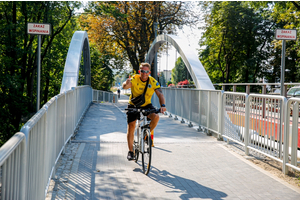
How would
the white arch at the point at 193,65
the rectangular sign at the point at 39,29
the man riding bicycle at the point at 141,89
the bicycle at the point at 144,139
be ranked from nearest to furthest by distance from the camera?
the bicycle at the point at 144,139 < the man riding bicycle at the point at 141,89 < the rectangular sign at the point at 39,29 < the white arch at the point at 193,65

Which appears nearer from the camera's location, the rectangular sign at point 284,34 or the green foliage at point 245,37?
the rectangular sign at point 284,34

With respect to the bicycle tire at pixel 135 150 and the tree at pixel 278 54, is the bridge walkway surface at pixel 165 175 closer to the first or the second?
the bicycle tire at pixel 135 150

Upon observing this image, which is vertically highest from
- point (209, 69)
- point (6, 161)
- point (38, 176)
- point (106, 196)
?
point (209, 69)

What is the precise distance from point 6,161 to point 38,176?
5.16 feet

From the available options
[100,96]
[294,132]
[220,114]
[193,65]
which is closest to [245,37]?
[100,96]

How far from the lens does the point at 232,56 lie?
39.7m

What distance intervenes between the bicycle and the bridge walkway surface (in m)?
0.21

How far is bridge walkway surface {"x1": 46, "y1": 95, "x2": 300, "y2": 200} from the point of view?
4.63 meters

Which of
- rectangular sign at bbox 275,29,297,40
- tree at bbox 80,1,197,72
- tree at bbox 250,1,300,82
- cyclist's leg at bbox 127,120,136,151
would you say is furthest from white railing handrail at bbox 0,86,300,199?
tree at bbox 80,1,197,72

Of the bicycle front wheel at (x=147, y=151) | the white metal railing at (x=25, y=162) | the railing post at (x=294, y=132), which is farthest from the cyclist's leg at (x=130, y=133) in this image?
the railing post at (x=294, y=132)

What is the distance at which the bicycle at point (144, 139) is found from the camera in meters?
5.63

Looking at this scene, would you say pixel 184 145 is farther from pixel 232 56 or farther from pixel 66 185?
pixel 232 56

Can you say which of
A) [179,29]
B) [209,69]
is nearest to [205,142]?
[179,29]

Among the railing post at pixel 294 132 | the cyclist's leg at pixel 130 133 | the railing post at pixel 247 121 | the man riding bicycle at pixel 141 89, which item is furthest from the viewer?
the railing post at pixel 247 121
